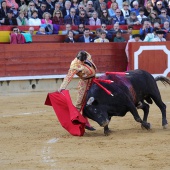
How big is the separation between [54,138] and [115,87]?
1.03m

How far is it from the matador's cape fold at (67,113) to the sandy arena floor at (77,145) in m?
0.13

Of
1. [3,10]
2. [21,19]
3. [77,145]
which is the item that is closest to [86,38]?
[21,19]

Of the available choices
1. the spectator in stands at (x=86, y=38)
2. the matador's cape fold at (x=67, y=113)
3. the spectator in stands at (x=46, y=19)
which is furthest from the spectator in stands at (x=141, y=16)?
the matador's cape fold at (x=67, y=113)

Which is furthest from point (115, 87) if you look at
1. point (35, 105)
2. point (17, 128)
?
point (35, 105)

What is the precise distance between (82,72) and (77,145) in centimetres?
116

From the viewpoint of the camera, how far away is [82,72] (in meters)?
8.69

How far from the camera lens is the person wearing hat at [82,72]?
8.63m

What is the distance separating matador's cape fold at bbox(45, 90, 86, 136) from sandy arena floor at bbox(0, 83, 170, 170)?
134 millimetres

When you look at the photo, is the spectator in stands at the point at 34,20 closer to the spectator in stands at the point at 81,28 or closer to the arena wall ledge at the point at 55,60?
the arena wall ledge at the point at 55,60

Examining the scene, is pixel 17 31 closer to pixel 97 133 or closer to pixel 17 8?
pixel 17 8

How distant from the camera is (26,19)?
571 inches

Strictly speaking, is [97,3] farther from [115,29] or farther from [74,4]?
[115,29]

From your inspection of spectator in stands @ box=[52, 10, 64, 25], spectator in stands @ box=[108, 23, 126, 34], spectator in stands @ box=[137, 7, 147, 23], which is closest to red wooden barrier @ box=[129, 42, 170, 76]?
spectator in stands @ box=[108, 23, 126, 34]

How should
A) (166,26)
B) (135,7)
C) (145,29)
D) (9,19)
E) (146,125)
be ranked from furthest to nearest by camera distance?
1. (135,7)
2. (166,26)
3. (145,29)
4. (9,19)
5. (146,125)
